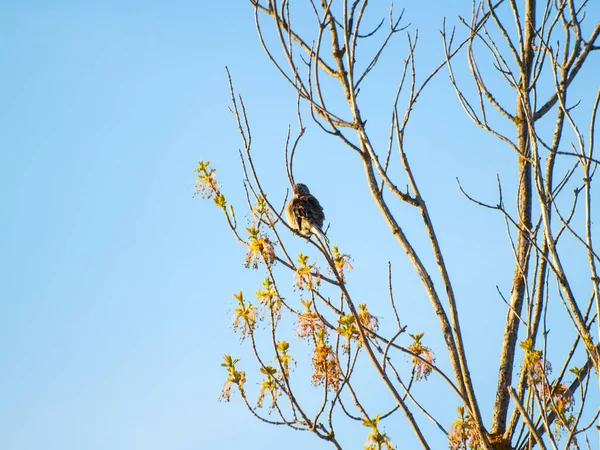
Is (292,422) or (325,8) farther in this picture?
(325,8)

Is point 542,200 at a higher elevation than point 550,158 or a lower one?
lower

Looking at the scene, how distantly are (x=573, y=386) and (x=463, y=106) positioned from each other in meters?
1.69

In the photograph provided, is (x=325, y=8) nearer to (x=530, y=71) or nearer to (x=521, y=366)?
(x=530, y=71)

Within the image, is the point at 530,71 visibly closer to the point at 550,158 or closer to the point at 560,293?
the point at 550,158

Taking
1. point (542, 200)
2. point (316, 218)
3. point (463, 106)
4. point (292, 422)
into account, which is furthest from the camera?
point (316, 218)

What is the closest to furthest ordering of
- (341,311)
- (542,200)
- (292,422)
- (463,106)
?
1. (542,200)
2. (292,422)
3. (341,311)
4. (463,106)

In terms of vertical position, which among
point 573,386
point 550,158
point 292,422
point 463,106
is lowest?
point 292,422

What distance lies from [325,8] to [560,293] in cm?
202

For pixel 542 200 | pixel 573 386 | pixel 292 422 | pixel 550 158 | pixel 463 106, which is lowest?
pixel 292 422

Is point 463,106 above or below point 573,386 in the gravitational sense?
above

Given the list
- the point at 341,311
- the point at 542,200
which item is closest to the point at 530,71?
the point at 542,200

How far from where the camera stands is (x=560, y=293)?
3834 mm

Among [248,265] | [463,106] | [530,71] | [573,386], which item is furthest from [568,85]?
[248,265]

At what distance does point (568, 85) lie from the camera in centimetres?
455
